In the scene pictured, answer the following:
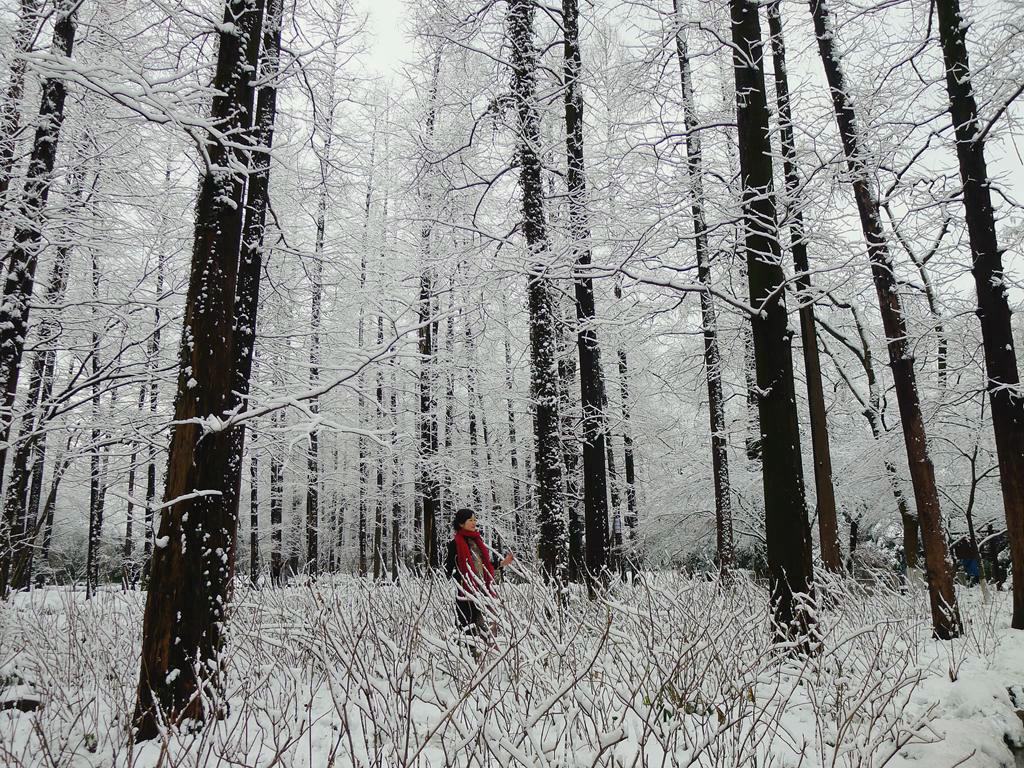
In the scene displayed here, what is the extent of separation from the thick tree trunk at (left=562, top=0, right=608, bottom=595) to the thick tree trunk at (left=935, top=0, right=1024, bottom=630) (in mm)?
4422

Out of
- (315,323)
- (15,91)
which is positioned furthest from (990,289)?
(15,91)

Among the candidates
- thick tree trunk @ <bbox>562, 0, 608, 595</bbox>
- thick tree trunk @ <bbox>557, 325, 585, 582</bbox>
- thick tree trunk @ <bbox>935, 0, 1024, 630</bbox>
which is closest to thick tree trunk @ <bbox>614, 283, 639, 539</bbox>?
thick tree trunk @ <bbox>557, 325, 585, 582</bbox>

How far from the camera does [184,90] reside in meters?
4.77

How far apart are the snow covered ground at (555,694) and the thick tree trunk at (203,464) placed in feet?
0.79

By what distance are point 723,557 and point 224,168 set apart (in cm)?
1010

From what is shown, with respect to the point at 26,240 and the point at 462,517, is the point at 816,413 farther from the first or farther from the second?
the point at 26,240

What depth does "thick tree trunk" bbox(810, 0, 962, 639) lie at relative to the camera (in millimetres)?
6844

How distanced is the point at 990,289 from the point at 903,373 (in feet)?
4.57

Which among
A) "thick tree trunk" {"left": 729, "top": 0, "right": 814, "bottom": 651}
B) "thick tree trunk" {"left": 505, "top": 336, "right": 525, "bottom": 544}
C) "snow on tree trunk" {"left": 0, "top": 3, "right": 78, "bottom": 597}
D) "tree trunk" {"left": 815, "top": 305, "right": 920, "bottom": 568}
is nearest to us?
"thick tree trunk" {"left": 729, "top": 0, "right": 814, "bottom": 651}

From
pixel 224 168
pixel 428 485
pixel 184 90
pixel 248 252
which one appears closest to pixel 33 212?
pixel 248 252

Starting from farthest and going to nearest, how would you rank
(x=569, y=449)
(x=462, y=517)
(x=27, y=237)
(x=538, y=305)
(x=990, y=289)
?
(x=569, y=449) < (x=538, y=305) < (x=990, y=289) < (x=27, y=237) < (x=462, y=517)

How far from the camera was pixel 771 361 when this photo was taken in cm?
562

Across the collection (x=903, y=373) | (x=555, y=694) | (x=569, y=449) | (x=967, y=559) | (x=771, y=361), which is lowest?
(x=967, y=559)

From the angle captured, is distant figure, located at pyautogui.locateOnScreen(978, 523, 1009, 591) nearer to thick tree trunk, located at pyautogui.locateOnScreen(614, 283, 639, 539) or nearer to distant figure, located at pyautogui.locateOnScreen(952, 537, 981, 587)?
distant figure, located at pyautogui.locateOnScreen(952, 537, 981, 587)
